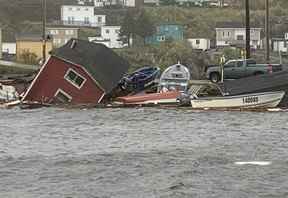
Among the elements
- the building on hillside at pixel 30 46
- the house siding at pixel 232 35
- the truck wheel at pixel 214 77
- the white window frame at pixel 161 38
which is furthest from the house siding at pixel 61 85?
the house siding at pixel 232 35

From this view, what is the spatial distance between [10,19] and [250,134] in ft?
486

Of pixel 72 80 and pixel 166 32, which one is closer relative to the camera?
pixel 72 80

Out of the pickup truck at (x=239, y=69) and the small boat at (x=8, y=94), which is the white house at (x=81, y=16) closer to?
the pickup truck at (x=239, y=69)

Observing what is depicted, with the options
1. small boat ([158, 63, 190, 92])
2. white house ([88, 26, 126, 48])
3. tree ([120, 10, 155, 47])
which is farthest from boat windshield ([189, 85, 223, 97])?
white house ([88, 26, 126, 48])

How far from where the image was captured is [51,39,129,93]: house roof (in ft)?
149

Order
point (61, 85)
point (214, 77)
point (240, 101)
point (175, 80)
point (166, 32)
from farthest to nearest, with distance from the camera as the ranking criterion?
1. point (166, 32)
2. point (214, 77)
3. point (175, 80)
4. point (61, 85)
5. point (240, 101)

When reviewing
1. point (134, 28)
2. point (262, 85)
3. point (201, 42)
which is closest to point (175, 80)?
point (262, 85)

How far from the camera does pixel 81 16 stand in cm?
18612

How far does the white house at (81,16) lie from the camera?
179375 millimetres

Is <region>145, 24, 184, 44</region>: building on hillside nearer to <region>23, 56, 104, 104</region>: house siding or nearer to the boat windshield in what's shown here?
the boat windshield

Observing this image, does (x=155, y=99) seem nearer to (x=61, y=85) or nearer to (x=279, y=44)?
(x=61, y=85)

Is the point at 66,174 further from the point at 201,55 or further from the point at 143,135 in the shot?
the point at 201,55

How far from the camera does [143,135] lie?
103 ft

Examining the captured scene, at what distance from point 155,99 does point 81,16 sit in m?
144
